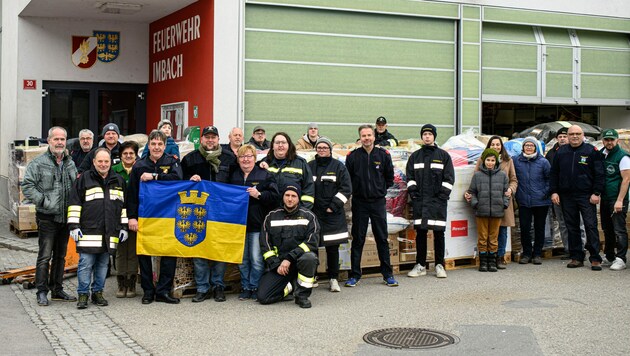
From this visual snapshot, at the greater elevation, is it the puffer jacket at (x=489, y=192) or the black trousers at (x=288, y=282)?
the puffer jacket at (x=489, y=192)

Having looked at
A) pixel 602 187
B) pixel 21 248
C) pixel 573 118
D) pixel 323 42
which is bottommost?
pixel 21 248

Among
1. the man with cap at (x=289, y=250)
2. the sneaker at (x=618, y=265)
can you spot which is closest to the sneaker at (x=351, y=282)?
the man with cap at (x=289, y=250)

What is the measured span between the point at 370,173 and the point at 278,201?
142cm

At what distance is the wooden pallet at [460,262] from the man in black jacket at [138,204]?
4197mm

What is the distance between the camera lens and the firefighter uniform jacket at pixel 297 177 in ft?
31.3

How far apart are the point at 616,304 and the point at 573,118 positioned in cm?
1440

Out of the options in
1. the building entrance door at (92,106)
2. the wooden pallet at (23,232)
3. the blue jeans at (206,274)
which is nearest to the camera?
the blue jeans at (206,274)

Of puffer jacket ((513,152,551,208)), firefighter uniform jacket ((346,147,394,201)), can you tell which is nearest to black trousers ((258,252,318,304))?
firefighter uniform jacket ((346,147,394,201))

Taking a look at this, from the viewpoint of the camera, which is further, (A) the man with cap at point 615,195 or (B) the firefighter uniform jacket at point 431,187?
(A) the man with cap at point 615,195

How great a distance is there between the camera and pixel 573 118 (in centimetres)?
2245

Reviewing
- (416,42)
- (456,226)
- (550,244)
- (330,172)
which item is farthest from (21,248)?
(416,42)

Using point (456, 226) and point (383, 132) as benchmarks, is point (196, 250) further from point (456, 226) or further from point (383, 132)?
point (383, 132)

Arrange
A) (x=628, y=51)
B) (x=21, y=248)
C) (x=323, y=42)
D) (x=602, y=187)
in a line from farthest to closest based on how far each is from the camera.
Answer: (x=628, y=51), (x=323, y=42), (x=21, y=248), (x=602, y=187)

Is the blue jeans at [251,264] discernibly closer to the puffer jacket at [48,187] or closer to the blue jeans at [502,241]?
the puffer jacket at [48,187]
